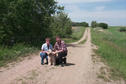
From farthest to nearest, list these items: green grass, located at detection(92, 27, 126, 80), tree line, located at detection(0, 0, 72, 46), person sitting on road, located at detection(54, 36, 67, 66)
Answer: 1. tree line, located at detection(0, 0, 72, 46)
2. person sitting on road, located at detection(54, 36, 67, 66)
3. green grass, located at detection(92, 27, 126, 80)

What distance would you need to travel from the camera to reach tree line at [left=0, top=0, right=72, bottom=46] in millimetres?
17969

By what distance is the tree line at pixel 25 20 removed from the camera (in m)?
18.0

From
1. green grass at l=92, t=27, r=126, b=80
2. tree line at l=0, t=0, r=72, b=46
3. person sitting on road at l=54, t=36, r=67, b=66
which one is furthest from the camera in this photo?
tree line at l=0, t=0, r=72, b=46

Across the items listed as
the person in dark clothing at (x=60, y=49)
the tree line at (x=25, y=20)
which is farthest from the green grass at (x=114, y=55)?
the tree line at (x=25, y=20)

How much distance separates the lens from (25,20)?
2042cm

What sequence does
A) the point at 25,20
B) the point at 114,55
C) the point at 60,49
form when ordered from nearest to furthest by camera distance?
the point at 60,49 → the point at 114,55 → the point at 25,20

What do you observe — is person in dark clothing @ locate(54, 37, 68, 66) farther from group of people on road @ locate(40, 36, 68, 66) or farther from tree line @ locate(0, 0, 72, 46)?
tree line @ locate(0, 0, 72, 46)

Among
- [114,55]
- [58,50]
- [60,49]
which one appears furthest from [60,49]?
[114,55]

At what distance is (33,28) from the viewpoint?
22.2 m

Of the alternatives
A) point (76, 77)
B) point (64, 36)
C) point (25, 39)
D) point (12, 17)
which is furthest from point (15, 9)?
point (64, 36)

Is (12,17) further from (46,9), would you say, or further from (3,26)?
(46,9)

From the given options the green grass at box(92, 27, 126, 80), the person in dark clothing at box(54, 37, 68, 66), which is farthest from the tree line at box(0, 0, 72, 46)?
the person in dark clothing at box(54, 37, 68, 66)

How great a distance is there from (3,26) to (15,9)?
83.6 inches

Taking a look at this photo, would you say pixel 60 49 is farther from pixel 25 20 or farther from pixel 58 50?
pixel 25 20
